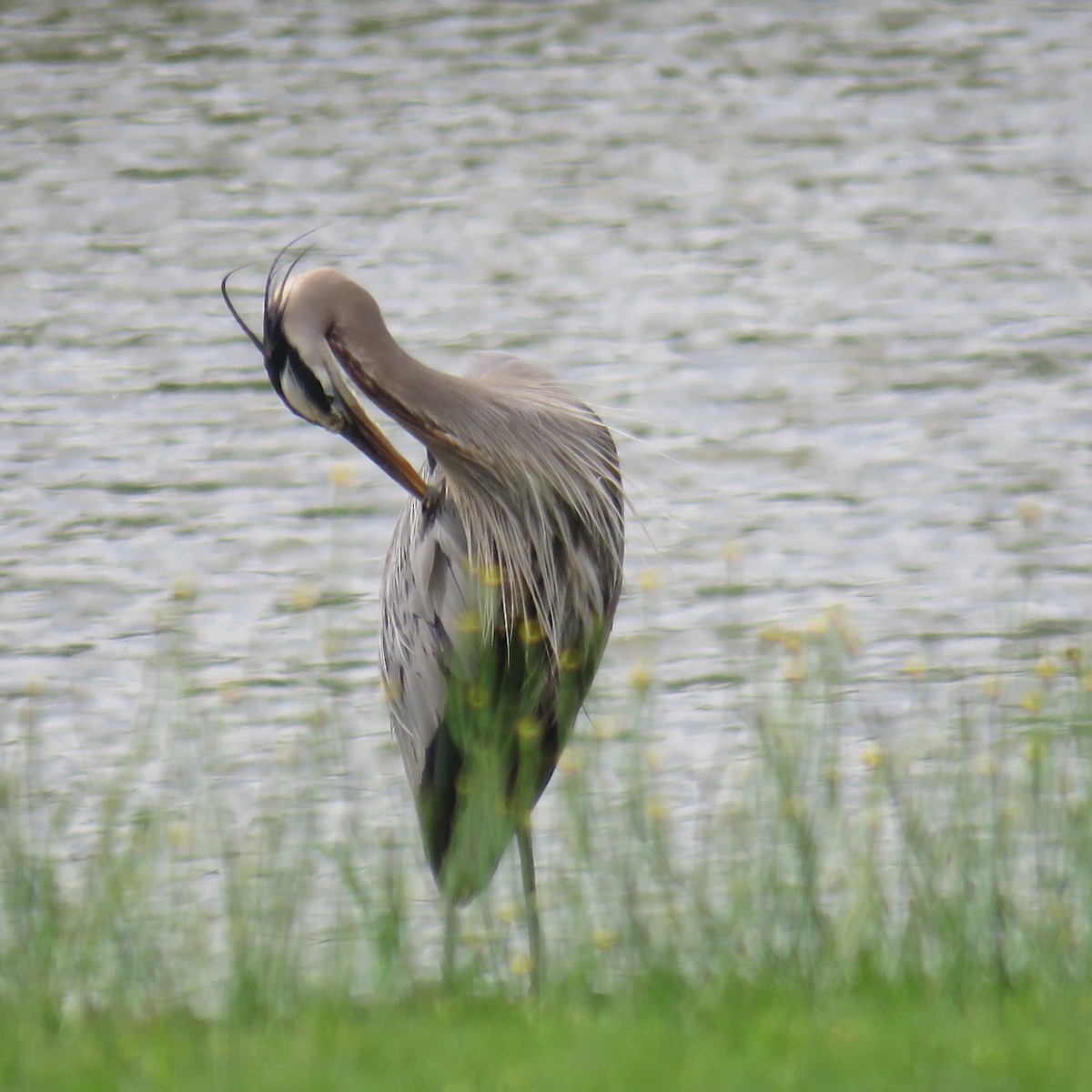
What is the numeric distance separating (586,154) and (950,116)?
115 inches

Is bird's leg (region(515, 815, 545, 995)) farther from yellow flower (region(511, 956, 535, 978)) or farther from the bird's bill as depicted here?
the bird's bill

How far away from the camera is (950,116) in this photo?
675 inches

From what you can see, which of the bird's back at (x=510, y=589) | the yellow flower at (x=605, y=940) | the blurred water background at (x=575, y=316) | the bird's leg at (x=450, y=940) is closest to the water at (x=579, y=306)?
the blurred water background at (x=575, y=316)

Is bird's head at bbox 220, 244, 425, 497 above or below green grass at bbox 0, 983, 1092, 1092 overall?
above

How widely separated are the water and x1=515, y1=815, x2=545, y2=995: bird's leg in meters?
0.58

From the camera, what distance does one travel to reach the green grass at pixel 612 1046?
3670 millimetres

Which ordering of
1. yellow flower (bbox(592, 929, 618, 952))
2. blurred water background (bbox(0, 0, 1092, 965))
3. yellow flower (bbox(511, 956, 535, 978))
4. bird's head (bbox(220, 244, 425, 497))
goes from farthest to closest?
1. blurred water background (bbox(0, 0, 1092, 965))
2. bird's head (bbox(220, 244, 425, 497))
3. yellow flower (bbox(511, 956, 535, 978))
4. yellow flower (bbox(592, 929, 618, 952))

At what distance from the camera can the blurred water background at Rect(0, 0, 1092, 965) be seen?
866 cm

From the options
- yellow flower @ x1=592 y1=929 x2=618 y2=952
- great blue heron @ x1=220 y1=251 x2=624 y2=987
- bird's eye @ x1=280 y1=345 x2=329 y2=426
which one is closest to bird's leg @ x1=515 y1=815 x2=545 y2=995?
great blue heron @ x1=220 y1=251 x2=624 y2=987

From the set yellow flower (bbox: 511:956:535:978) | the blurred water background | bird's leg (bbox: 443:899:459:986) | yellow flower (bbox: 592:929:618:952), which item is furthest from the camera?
the blurred water background

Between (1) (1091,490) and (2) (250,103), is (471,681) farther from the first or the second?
(2) (250,103)

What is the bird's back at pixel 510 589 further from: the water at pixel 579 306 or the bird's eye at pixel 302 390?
the bird's eye at pixel 302 390

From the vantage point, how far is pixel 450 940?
5.05 m

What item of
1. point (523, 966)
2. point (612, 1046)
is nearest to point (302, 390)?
point (523, 966)
